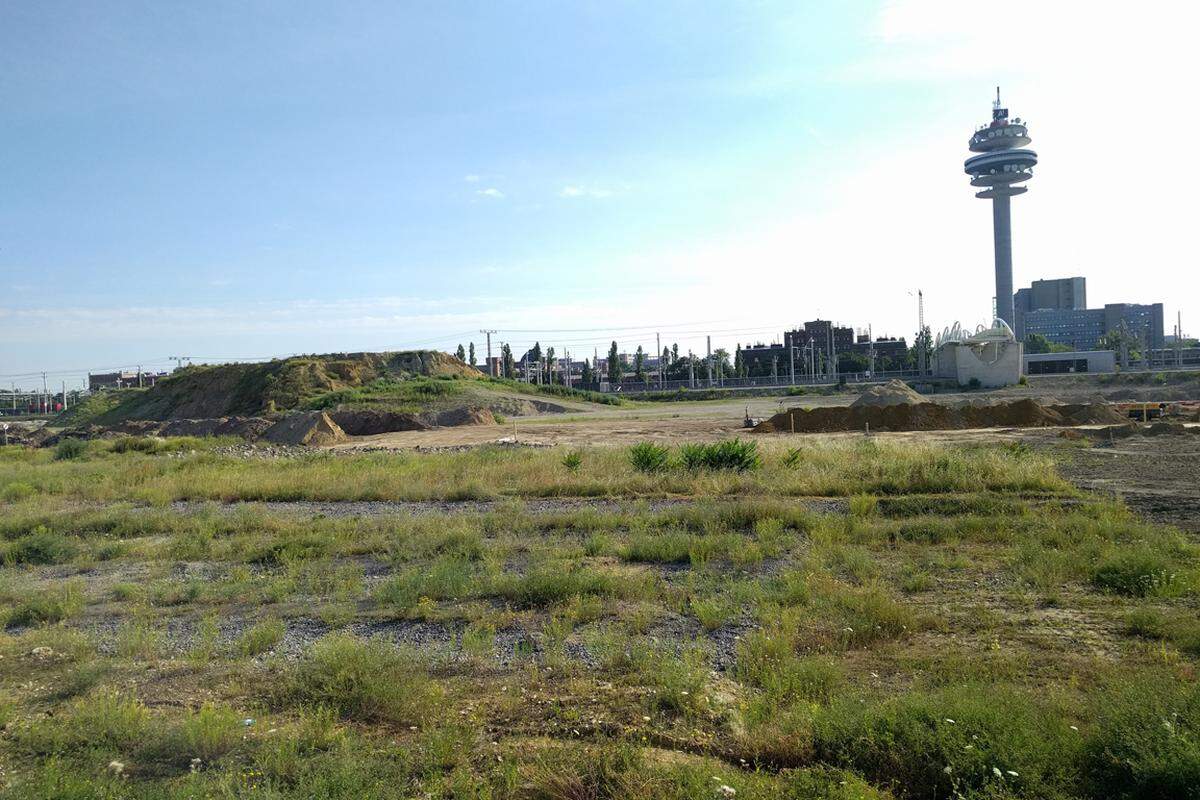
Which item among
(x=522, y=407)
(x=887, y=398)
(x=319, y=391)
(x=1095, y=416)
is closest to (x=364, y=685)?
(x=1095, y=416)

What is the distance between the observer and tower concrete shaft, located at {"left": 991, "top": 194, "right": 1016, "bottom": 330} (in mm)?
164375

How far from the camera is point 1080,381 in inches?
3381

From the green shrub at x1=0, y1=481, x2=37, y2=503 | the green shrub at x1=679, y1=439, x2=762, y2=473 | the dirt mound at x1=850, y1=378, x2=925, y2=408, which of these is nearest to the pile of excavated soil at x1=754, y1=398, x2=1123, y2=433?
the dirt mound at x1=850, y1=378, x2=925, y2=408

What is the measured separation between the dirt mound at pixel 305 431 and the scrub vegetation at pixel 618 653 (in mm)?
30125

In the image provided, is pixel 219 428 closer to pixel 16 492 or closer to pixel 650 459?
pixel 16 492

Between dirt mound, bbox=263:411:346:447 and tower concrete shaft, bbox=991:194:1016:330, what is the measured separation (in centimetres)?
15003

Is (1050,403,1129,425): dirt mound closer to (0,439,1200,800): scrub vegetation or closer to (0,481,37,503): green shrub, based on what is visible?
(0,439,1200,800): scrub vegetation

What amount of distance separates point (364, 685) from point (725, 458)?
54.4 ft

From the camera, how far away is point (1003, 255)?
545 feet

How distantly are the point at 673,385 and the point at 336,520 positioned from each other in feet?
366

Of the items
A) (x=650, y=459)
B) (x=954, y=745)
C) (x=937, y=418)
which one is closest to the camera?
(x=954, y=745)

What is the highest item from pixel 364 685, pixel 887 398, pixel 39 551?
pixel 887 398

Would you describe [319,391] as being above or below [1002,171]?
→ below

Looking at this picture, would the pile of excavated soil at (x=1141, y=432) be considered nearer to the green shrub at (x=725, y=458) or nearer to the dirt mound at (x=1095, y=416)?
the dirt mound at (x=1095, y=416)
